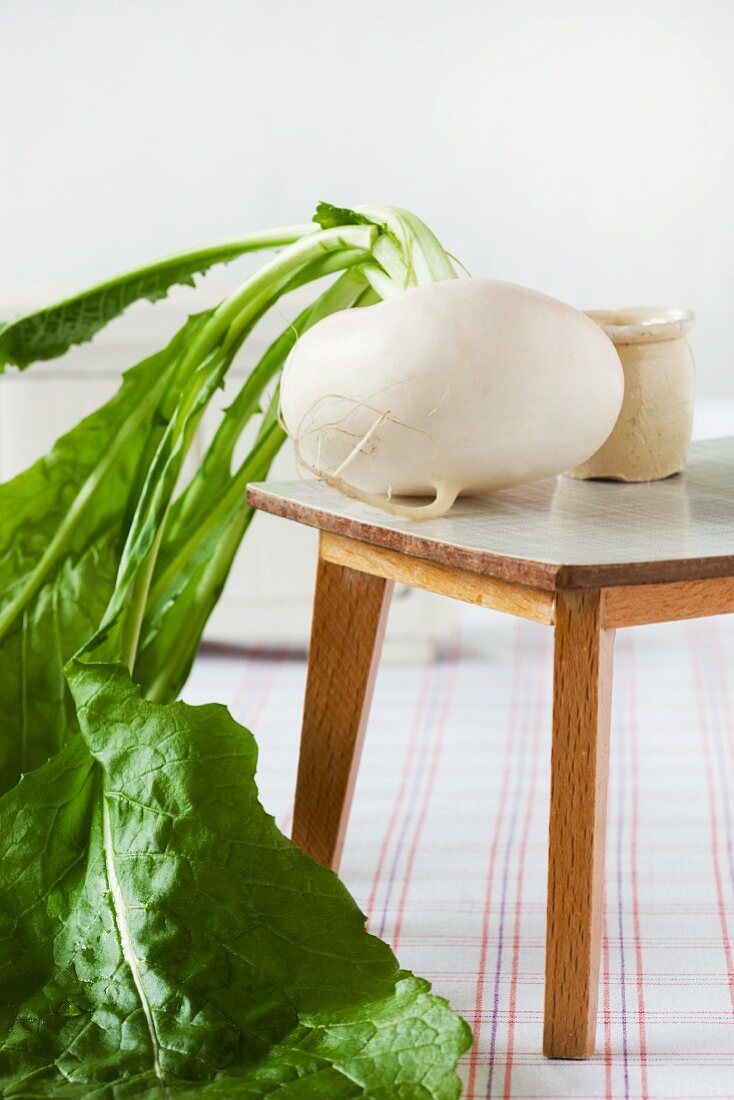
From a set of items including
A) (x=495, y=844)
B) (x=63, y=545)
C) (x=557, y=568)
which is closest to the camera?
(x=557, y=568)

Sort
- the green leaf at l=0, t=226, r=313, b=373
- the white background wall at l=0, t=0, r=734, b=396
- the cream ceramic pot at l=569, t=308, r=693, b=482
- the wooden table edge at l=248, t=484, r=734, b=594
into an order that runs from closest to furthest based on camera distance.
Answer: the wooden table edge at l=248, t=484, r=734, b=594
the cream ceramic pot at l=569, t=308, r=693, b=482
the green leaf at l=0, t=226, r=313, b=373
the white background wall at l=0, t=0, r=734, b=396

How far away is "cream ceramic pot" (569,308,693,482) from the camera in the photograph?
935 millimetres

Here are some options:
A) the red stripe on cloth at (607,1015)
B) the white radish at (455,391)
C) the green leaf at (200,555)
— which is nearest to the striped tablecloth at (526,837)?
the red stripe on cloth at (607,1015)

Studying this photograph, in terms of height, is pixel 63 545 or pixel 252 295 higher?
pixel 252 295

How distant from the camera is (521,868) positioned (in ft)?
3.69

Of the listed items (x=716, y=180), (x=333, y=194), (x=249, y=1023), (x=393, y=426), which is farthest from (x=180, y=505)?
(x=716, y=180)

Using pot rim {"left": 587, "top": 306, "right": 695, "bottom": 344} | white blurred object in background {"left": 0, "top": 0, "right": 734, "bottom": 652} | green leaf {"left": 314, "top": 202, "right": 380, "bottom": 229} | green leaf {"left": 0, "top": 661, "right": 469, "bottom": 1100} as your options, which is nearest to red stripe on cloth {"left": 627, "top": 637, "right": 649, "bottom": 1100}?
green leaf {"left": 0, "top": 661, "right": 469, "bottom": 1100}

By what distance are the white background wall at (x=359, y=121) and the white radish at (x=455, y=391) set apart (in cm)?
189

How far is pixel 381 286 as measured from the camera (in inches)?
37.3

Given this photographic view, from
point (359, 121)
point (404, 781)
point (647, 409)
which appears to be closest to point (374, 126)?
point (359, 121)

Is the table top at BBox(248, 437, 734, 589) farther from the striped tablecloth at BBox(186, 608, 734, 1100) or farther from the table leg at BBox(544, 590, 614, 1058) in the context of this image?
the striped tablecloth at BBox(186, 608, 734, 1100)

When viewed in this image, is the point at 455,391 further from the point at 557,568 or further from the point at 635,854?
the point at 635,854

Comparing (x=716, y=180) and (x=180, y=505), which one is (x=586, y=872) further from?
(x=716, y=180)

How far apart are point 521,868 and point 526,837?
0.07 meters
